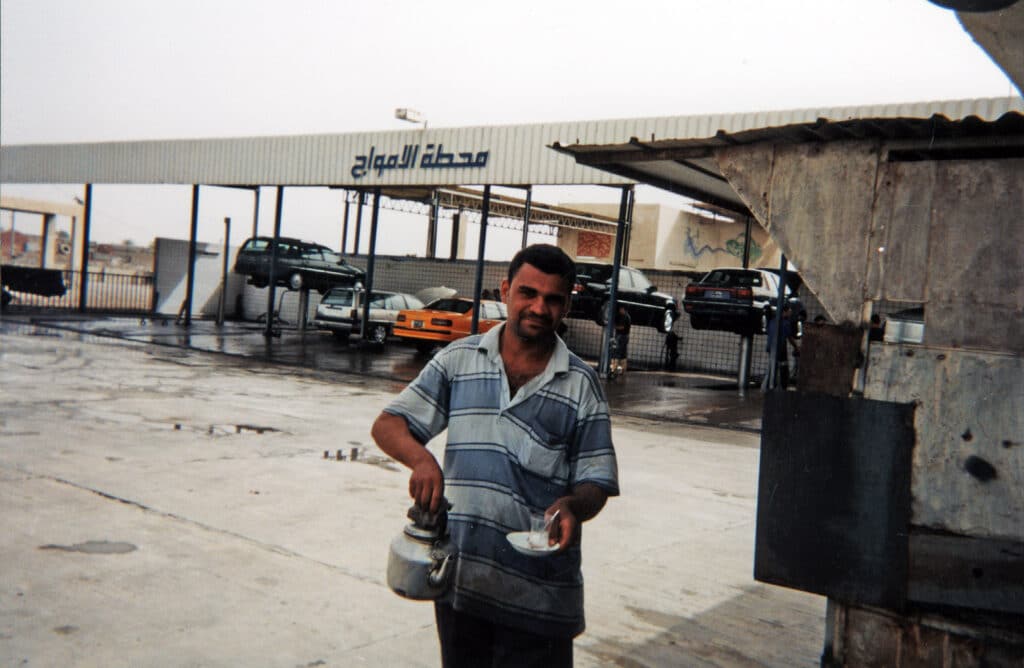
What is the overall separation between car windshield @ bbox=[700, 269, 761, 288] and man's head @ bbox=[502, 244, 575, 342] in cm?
1693

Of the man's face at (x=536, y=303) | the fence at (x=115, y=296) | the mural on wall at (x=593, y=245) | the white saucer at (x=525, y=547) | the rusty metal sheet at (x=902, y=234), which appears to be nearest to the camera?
the white saucer at (x=525, y=547)

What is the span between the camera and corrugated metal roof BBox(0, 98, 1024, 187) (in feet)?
51.4

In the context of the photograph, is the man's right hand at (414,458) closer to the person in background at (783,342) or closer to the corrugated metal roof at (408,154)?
the corrugated metal roof at (408,154)

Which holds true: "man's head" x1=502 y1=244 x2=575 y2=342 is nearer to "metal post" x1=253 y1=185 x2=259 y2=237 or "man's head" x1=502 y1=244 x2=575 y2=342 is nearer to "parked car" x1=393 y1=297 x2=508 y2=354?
"parked car" x1=393 y1=297 x2=508 y2=354

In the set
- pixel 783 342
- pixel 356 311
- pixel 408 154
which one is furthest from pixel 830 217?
pixel 356 311

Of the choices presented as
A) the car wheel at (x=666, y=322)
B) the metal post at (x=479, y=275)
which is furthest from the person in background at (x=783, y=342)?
the metal post at (x=479, y=275)

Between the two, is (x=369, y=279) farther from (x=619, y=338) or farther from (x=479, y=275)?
(x=619, y=338)

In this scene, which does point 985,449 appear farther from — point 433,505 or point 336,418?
point 336,418

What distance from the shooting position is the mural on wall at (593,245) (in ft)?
132

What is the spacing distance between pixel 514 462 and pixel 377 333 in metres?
22.0

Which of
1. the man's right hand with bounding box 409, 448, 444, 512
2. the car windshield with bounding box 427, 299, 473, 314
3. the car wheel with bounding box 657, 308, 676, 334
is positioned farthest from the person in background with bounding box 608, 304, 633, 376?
the man's right hand with bounding box 409, 448, 444, 512

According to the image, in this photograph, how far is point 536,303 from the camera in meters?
2.55

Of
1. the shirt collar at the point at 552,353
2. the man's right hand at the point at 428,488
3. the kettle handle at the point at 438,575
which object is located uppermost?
the shirt collar at the point at 552,353

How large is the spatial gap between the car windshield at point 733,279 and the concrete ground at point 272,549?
8.43m
